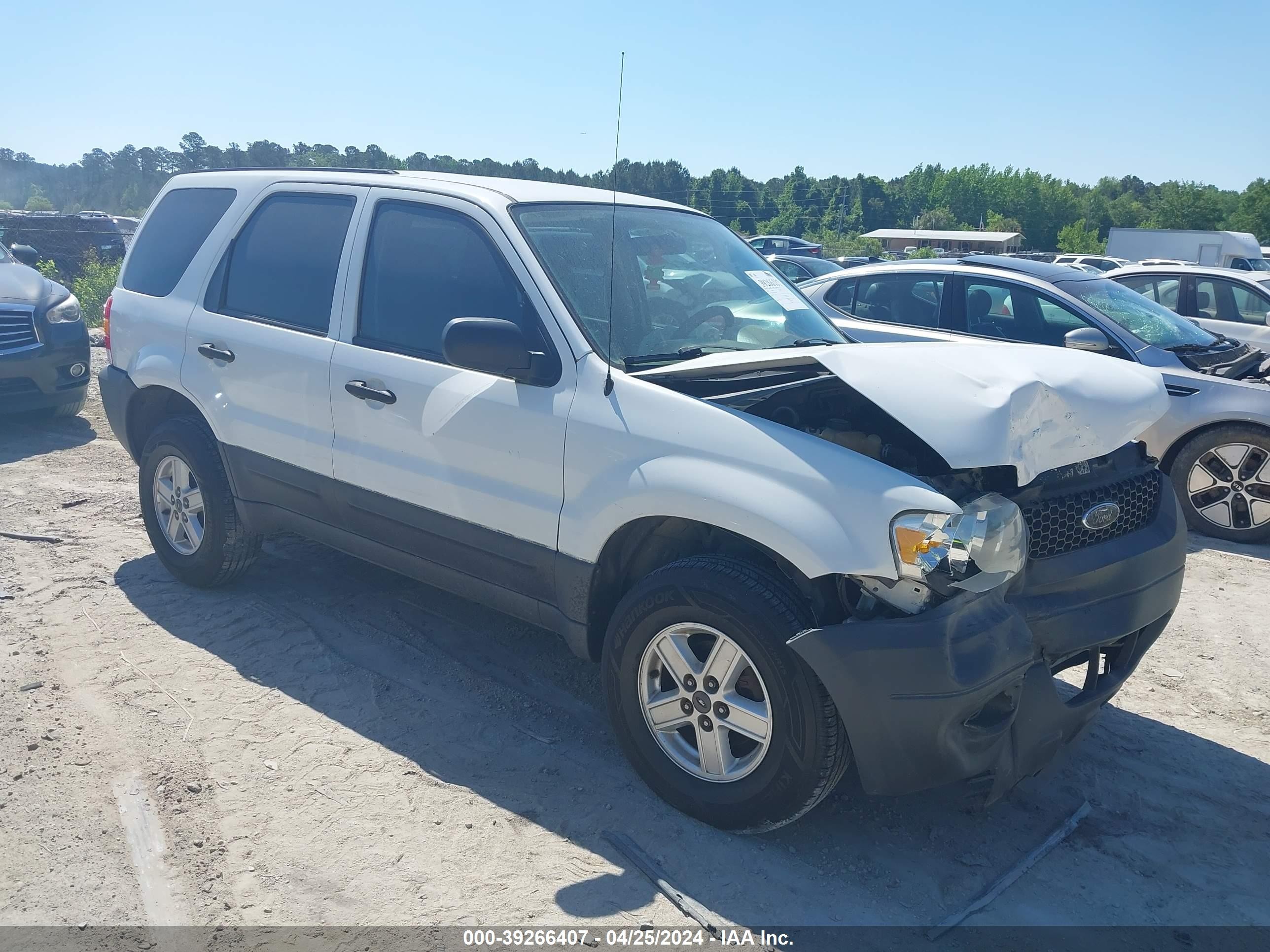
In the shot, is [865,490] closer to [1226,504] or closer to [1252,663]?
[1252,663]

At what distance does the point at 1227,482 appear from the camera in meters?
6.74

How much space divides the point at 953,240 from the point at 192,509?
73.4 metres

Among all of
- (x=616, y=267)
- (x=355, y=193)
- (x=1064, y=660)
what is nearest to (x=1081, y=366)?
(x=1064, y=660)

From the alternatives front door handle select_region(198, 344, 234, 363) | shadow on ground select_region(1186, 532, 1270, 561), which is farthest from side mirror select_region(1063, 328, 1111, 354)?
front door handle select_region(198, 344, 234, 363)

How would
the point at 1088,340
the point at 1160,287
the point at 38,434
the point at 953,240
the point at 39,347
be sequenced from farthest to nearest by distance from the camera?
the point at 953,240, the point at 1160,287, the point at 38,434, the point at 39,347, the point at 1088,340

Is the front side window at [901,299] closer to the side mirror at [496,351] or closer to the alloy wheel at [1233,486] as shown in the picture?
the alloy wheel at [1233,486]

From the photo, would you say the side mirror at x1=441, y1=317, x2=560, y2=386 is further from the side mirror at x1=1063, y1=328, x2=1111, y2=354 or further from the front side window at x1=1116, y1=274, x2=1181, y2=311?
the front side window at x1=1116, y1=274, x2=1181, y2=311

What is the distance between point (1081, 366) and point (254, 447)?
359cm

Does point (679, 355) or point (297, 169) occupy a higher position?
point (297, 169)

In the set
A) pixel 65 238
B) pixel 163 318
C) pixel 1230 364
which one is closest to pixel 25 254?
pixel 163 318

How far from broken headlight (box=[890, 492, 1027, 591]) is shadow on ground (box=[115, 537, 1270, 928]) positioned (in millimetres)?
970

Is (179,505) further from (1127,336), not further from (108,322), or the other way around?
(1127,336)

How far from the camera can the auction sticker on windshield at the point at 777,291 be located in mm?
4301

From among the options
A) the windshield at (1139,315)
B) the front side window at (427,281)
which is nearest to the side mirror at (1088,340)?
the windshield at (1139,315)
